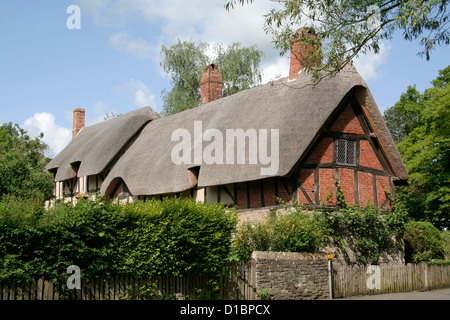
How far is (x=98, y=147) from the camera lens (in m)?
24.0

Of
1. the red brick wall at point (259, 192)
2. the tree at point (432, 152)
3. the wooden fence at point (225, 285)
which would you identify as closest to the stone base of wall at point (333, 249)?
the red brick wall at point (259, 192)

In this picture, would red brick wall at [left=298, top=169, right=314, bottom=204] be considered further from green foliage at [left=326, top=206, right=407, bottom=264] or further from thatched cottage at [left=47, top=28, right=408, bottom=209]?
green foliage at [left=326, top=206, right=407, bottom=264]

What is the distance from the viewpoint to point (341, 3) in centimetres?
1064

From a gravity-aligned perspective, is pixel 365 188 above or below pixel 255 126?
below

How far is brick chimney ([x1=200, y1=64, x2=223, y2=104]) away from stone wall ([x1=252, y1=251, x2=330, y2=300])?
1259 cm

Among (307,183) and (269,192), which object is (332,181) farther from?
(269,192)

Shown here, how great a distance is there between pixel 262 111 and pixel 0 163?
12.8 metres

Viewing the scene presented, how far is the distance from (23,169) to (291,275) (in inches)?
611

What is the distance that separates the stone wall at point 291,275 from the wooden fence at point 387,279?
0.59 m

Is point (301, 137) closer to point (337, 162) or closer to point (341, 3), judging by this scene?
point (337, 162)

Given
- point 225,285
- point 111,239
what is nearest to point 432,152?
point 225,285

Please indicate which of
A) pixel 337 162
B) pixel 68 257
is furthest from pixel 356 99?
pixel 68 257

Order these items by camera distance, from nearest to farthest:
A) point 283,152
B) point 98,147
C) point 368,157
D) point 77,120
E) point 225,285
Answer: point 225,285, point 283,152, point 368,157, point 98,147, point 77,120

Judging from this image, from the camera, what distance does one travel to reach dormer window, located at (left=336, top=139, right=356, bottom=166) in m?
16.4
